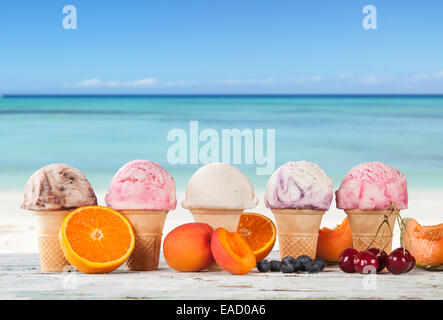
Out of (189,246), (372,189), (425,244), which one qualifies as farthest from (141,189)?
(425,244)

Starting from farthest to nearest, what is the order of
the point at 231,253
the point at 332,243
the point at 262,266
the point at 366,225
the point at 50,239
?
1. the point at 332,243
2. the point at 366,225
3. the point at 50,239
4. the point at 262,266
5. the point at 231,253

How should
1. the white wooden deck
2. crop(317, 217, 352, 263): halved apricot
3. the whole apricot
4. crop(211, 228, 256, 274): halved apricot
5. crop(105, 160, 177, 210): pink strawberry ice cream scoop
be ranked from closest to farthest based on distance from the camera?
1. the white wooden deck
2. crop(211, 228, 256, 274): halved apricot
3. the whole apricot
4. crop(105, 160, 177, 210): pink strawberry ice cream scoop
5. crop(317, 217, 352, 263): halved apricot

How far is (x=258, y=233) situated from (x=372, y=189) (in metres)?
0.83

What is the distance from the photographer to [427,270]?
4.55 m

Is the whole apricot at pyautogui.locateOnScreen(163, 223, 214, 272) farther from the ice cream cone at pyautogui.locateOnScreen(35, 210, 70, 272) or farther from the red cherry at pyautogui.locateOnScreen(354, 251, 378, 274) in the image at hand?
the red cherry at pyautogui.locateOnScreen(354, 251, 378, 274)

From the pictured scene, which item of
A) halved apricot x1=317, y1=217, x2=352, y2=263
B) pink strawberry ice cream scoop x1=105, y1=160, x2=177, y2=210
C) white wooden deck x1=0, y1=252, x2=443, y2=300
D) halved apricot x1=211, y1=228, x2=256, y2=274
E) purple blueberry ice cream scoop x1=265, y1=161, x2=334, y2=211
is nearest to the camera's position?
white wooden deck x1=0, y1=252, x2=443, y2=300

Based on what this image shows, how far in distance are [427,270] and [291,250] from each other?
2.97 feet

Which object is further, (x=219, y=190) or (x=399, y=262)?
(x=219, y=190)

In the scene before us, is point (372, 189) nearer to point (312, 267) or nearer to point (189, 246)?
point (312, 267)

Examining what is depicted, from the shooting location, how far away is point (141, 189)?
4340 millimetres

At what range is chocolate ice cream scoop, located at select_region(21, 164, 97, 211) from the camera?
432 cm

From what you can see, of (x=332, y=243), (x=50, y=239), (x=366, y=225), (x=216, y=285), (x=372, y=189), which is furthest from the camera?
(x=332, y=243)

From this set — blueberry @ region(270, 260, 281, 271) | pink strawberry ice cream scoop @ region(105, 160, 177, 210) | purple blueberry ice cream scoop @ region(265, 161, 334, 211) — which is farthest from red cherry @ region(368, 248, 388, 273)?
pink strawberry ice cream scoop @ region(105, 160, 177, 210)

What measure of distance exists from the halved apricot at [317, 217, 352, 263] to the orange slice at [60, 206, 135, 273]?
4.54ft
